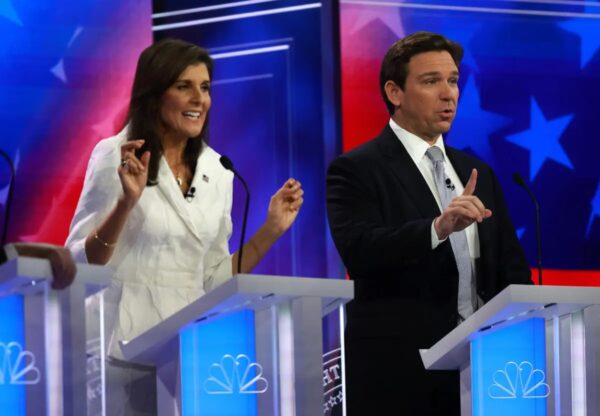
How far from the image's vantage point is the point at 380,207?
382 centimetres

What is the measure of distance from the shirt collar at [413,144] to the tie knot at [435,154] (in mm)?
14

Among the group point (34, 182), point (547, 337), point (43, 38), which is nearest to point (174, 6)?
point (43, 38)

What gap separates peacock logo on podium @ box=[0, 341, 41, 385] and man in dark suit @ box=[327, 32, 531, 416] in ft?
4.41

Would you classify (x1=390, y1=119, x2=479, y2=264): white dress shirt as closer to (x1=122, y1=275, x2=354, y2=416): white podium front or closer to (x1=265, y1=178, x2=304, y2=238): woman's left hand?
(x1=265, y1=178, x2=304, y2=238): woman's left hand

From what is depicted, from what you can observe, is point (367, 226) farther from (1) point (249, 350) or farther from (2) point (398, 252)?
(1) point (249, 350)

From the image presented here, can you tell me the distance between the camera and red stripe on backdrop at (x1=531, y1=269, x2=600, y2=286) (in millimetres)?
5312

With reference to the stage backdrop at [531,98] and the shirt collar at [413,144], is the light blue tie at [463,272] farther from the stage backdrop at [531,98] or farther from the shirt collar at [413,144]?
the stage backdrop at [531,98]

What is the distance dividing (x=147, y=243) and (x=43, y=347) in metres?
0.95

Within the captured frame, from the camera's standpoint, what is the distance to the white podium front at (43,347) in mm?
2539

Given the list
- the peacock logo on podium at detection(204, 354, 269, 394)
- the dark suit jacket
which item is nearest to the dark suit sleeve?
A: the dark suit jacket

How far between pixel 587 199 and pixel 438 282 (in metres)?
1.84

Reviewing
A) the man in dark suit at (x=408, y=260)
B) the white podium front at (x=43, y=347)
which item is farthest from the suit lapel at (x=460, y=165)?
the white podium front at (x=43, y=347)

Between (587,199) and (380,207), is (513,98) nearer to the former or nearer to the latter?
(587,199)

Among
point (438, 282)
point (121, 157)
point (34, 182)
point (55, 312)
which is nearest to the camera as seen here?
point (55, 312)
